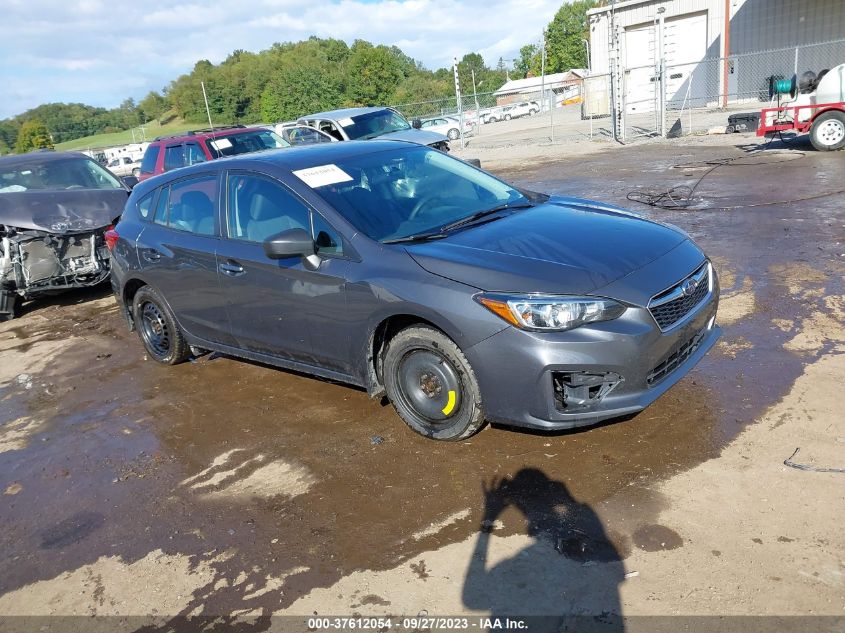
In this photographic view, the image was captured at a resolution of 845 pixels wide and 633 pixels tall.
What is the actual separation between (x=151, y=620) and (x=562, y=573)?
1.80 metres

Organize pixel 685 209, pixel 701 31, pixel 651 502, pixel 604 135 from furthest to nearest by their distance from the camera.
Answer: pixel 701 31
pixel 604 135
pixel 685 209
pixel 651 502

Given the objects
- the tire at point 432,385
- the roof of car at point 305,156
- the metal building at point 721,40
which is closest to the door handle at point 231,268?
the roof of car at point 305,156

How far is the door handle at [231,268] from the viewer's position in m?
4.78

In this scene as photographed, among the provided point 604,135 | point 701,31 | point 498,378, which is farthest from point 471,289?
point 701,31

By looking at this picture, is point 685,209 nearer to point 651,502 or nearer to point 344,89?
point 651,502

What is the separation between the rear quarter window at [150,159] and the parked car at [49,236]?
13.5 feet

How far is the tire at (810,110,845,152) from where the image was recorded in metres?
13.8

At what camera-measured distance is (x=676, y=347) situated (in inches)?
144

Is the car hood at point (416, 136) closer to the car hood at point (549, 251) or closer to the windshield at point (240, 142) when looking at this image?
the windshield at point (240, 142)

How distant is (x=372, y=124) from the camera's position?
16281 mm

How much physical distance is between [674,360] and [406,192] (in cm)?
205

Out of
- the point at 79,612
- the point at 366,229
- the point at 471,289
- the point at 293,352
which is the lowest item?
the point at 79,612

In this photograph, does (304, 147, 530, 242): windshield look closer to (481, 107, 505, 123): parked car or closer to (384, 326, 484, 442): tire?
(384, 326, 484, 442): tire

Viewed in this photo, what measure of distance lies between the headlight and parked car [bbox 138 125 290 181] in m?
10.2
